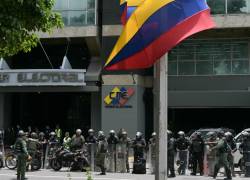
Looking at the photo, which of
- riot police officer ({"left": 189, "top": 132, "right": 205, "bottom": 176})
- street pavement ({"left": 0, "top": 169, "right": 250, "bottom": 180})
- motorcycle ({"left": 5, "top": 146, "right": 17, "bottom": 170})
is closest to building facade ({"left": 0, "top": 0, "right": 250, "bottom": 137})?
motorcycle ({"left": 5, "top": 146, "right": 17, "bottom": 170})

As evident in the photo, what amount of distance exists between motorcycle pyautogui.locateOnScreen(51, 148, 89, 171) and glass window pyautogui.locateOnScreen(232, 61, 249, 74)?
14388 mm

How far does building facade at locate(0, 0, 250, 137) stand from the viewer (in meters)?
33.1

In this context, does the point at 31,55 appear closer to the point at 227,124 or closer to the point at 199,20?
the point at 227,124

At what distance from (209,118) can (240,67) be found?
4.20 m

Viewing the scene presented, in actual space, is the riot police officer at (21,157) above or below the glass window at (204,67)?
below

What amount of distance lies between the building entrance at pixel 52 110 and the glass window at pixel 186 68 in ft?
25.4

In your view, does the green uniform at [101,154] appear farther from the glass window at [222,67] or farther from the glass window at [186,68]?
the glass window at [222,67]

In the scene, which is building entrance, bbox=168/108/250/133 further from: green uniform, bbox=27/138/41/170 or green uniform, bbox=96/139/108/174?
green uniform, bbox=27/138/41/170

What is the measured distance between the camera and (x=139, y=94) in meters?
33.7

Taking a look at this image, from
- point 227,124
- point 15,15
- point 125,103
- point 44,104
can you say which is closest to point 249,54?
point 227,124

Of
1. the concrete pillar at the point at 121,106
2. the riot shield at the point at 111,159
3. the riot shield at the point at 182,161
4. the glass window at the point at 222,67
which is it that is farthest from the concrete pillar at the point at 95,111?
the riot shield at the point at 182,161

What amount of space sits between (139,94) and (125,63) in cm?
2654

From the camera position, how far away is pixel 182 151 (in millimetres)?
21734

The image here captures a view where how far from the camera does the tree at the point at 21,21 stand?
348 inches
